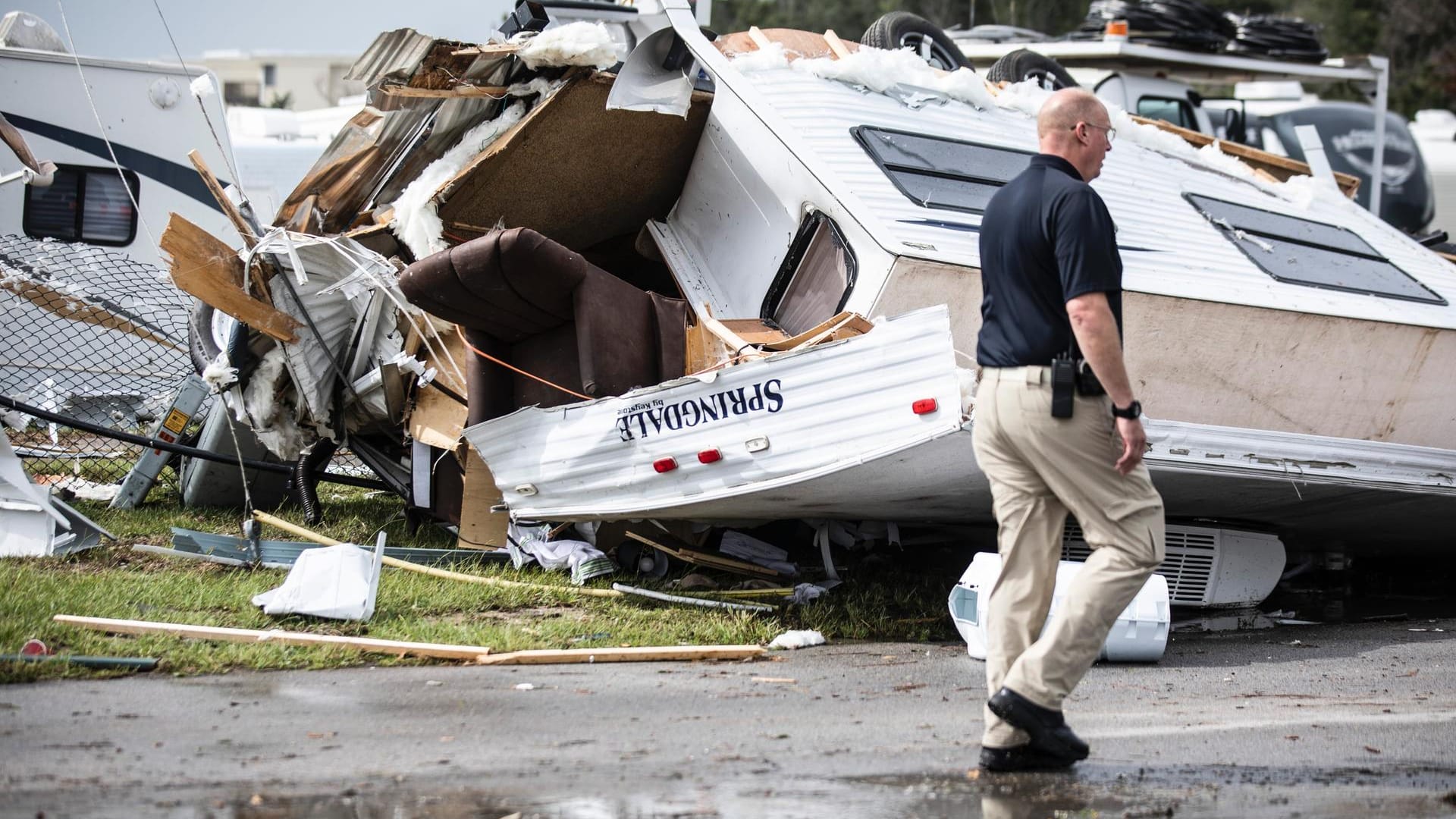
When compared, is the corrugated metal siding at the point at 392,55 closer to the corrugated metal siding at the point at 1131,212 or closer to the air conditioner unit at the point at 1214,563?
the corrugated metal siding at the point at 1131,212

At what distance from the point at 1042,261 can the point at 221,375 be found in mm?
4638

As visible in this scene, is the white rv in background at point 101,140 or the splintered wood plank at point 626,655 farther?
the white rv in background at point 101,140

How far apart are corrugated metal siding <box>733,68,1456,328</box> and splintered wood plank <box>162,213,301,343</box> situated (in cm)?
256

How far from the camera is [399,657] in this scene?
4.91 m

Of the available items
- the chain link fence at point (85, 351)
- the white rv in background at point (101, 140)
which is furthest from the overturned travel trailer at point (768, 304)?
the white rv in background at point (101, 140)

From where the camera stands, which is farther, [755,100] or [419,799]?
[755,100]

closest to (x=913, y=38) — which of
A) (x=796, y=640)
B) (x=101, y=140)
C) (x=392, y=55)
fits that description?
(x=392, y=55)

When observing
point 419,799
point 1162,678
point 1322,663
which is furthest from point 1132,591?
point 1322,663

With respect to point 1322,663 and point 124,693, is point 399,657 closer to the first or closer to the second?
point 124,693

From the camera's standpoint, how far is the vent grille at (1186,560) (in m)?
6.19

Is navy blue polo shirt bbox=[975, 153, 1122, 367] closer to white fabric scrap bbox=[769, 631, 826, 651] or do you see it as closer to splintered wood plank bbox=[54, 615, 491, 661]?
white fabric scrap bbox=[769, 631, 826, 651]

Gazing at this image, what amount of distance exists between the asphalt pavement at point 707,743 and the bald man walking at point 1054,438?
23 cm

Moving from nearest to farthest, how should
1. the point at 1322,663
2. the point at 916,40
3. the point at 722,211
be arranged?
the point at 1322,663 → the point at 722,211 → the point at 916,40

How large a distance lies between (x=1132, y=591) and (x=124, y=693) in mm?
2881
